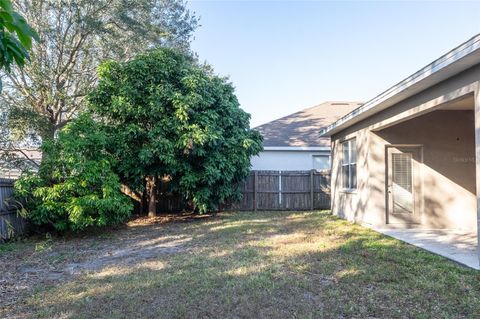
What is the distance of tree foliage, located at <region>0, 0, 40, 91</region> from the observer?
1197mm

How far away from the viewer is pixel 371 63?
49.1 ft

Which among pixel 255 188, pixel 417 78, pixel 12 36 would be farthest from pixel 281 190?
pixel 12 36

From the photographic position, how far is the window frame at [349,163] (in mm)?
10310

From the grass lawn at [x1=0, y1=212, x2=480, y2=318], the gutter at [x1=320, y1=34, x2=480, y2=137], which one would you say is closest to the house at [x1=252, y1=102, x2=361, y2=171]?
the gutter at [x1=320, y1=34, x2=480, y2=137]

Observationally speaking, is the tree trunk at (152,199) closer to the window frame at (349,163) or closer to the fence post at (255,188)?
the fence post at (255,188)

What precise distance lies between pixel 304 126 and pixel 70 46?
11.3 m

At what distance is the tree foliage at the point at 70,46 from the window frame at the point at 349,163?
7.90m

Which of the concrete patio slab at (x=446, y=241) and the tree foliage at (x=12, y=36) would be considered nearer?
the tree foliage at (x=12, y=36)

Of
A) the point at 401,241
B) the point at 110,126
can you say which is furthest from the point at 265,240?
the point at 110,126

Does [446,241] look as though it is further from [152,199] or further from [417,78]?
[152,199]

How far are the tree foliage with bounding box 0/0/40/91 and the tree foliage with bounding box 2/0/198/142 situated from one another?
11468mm

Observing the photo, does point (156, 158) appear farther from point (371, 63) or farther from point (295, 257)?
point (371, 63)

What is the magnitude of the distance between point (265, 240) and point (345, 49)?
9686 millimetres

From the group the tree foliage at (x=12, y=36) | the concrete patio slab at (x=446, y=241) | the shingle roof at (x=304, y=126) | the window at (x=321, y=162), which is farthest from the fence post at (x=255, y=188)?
the tree foliage at (x=12, y=36)
